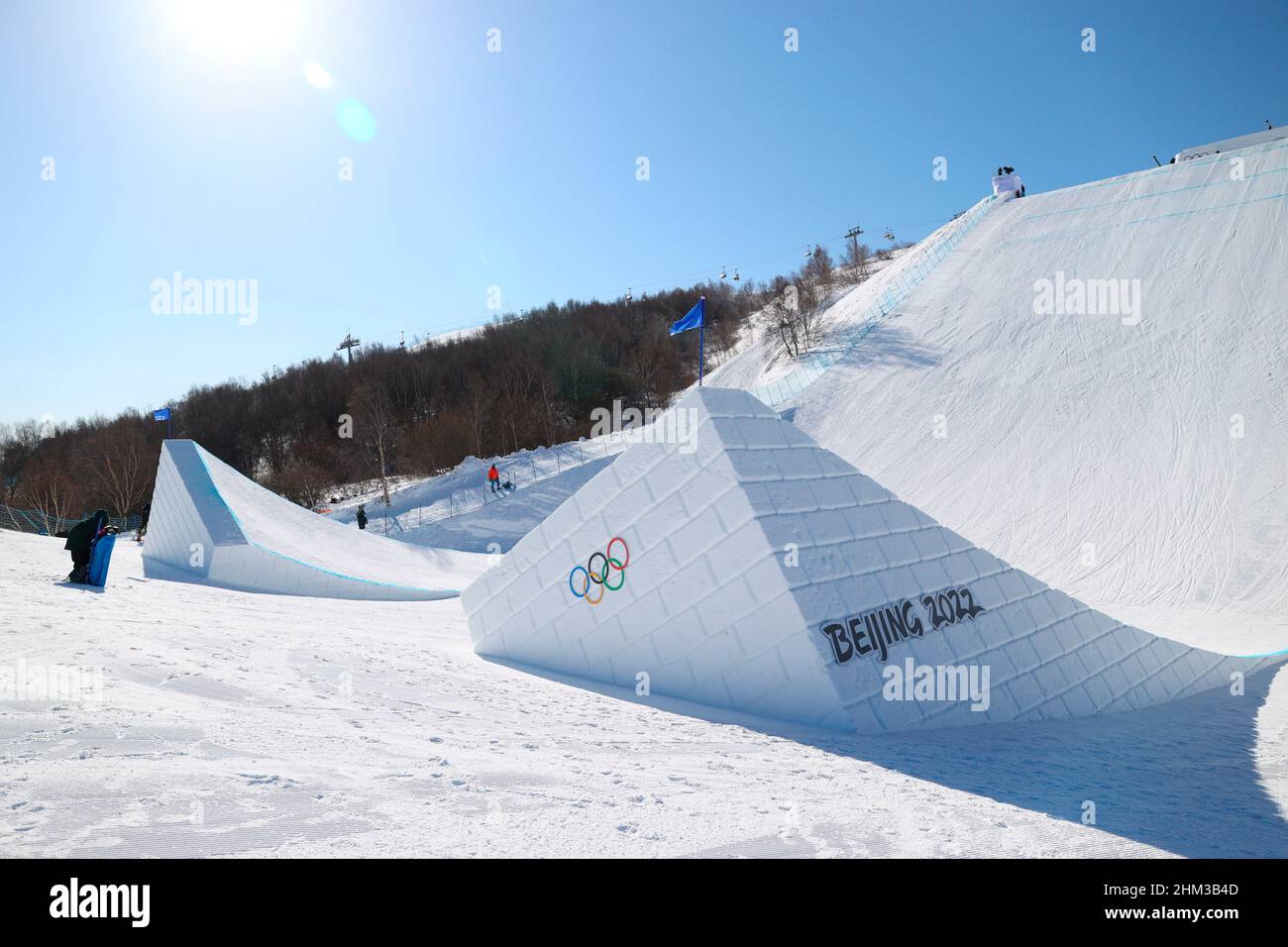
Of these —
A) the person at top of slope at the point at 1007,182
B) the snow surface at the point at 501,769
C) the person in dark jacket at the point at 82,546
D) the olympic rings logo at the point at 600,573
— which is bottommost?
the snow surface at the point at 501,769

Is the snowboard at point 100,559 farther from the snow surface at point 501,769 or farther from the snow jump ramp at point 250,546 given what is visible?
the snow jump ramp at point 250,546

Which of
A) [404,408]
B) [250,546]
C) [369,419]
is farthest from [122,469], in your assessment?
[250,546]

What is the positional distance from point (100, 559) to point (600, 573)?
561 cm

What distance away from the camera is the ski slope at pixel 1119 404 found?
11289mm

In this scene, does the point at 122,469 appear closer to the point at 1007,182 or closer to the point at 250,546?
the point at 250,546

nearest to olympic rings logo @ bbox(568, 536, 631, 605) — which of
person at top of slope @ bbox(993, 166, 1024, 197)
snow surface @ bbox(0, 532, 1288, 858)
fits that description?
snow surface @ bbox(0, 532, 1288, 858)

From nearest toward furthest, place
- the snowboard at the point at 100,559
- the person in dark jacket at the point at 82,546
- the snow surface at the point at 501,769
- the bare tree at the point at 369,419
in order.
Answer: the snow surface at the point at 501,769, the person in dark jacket at the point at 82,546, the snowboard at the point at 100,559, the bare tree at the point at 369,419

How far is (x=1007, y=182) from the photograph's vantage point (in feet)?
93.6

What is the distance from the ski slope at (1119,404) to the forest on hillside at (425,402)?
26.6ft

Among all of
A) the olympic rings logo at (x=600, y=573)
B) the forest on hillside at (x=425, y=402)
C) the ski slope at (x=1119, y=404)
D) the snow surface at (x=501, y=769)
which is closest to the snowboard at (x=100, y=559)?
the snow surface at (x=501, y=769)

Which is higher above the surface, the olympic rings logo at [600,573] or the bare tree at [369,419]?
the bare tree at [369,419]
